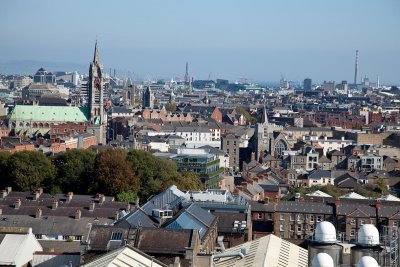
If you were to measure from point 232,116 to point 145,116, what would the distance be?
22640 millimetres

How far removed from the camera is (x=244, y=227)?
42.8 metres

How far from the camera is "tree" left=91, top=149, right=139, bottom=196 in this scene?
61.2m

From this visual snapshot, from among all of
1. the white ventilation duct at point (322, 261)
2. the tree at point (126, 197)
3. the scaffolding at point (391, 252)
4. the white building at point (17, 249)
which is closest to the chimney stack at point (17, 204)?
the tree at point (126, 197)

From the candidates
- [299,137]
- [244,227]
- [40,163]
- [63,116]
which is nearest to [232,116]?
[299,137]

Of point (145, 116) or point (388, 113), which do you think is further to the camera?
point (388, 113)

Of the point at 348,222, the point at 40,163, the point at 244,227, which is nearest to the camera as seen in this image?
the point at 244,227

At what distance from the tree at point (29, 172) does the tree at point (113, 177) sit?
9.90 ft

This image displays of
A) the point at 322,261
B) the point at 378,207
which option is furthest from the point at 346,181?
the point at 322,261

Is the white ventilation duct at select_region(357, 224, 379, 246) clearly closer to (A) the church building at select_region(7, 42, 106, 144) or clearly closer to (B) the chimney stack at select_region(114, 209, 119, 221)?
(B) the chimney stack at select_region(114, 209, 119, 221)

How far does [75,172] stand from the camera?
64.2 meters

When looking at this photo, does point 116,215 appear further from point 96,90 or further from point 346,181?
point 96,90

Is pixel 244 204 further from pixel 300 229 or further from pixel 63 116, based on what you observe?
pixel 63 116

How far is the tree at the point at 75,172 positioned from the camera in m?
63.1

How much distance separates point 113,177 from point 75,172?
11.4 ft
